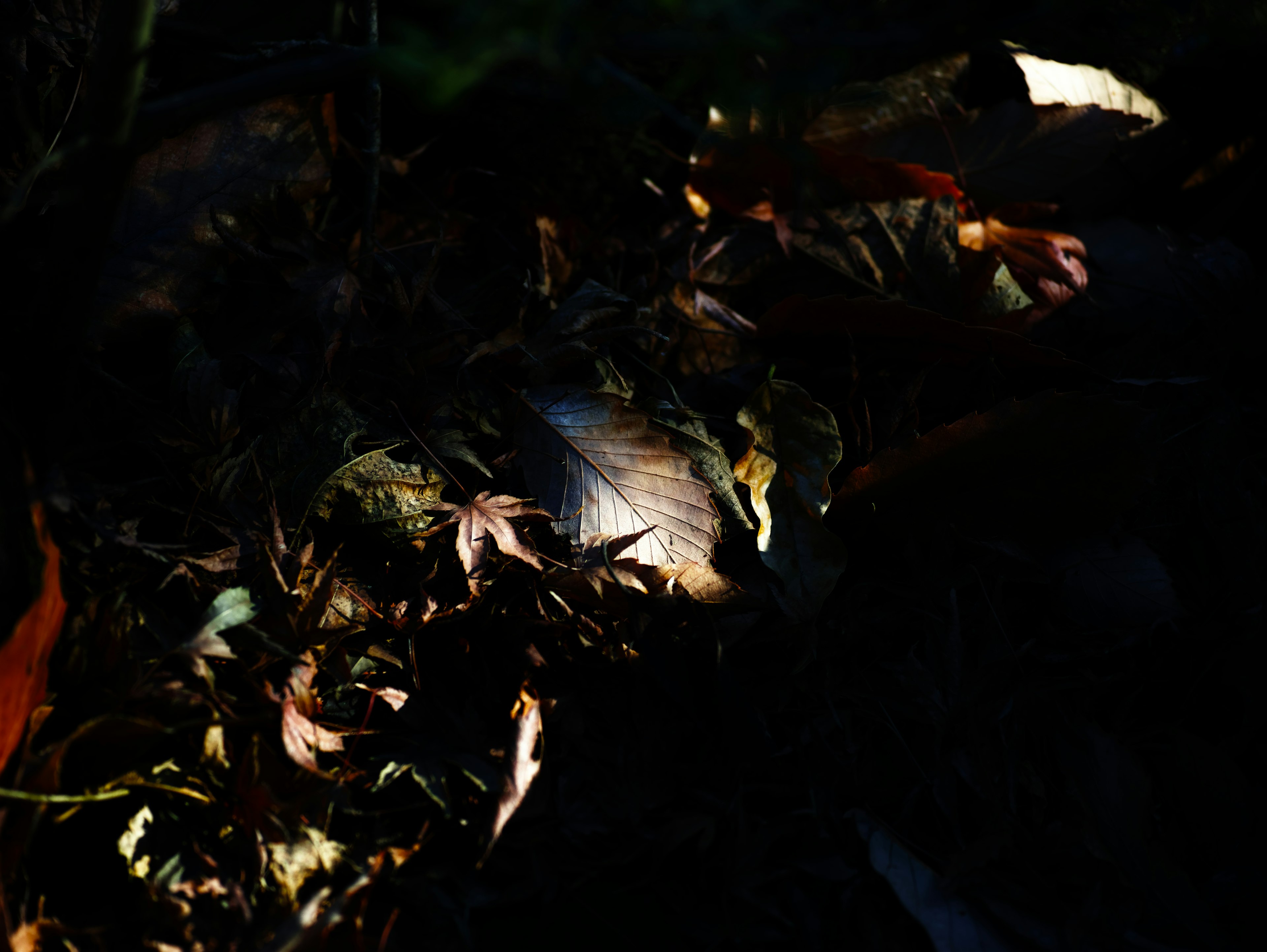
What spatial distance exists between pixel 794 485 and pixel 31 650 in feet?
3.21

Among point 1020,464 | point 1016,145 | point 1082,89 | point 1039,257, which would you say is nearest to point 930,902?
point 1020,464

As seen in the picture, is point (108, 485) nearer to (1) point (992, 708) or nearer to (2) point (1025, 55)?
(1) point (992, 708)

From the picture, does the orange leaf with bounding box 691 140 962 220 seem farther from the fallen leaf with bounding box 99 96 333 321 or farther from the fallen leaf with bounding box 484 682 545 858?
the fallen leaf with bounding box 484 682 545 858

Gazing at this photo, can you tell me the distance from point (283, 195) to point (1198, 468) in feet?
5.22

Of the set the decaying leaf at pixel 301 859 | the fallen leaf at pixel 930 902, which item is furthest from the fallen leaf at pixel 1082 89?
the decaying leaf at pixel 301 859

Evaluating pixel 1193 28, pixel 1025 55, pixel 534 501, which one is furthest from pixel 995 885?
pixel 1025 55

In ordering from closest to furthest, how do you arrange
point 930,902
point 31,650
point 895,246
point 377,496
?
1. point 31,650
2. point 930,902
3. point 377,496
4. point 895,246

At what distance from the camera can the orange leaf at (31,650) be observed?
81cm

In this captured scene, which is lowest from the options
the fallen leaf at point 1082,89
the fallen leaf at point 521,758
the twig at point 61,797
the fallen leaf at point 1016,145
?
the fallen leaf at point 521,758

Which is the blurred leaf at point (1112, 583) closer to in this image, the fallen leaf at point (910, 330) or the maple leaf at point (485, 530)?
the fallen leaf at point (910, 330)

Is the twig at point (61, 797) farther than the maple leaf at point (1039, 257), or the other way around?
the maple leaf at point (1039, 257)

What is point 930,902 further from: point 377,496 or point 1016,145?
point 1016,145

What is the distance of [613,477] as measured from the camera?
125cm

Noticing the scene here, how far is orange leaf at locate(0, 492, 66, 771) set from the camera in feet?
2.65
